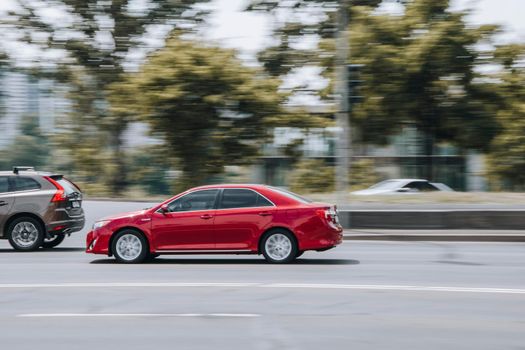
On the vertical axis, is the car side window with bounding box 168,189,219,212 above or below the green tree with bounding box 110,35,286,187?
below

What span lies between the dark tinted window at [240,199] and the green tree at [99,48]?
95.0ft

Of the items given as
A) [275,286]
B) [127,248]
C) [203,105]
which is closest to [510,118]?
[203,105]

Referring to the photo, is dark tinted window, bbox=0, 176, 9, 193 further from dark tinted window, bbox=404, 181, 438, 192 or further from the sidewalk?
dark tinted window, bbox=404, 181, 438, 192

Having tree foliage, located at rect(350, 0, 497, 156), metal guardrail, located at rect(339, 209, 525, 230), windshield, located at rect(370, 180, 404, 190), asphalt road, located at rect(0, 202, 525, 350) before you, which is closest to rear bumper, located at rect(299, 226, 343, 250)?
asphalt road, located at rect(0, 202, 525, 350)

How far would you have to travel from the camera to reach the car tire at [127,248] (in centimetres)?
A: 1389

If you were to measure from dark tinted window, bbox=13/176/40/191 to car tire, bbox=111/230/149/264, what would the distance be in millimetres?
3621

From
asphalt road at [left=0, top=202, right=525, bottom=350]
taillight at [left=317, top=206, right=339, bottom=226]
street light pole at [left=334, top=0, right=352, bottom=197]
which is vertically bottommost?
asphalt road at [left=0, top=202, right=525, bottom=350]

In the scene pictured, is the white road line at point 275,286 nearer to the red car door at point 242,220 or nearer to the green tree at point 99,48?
the red car door at point 242,220

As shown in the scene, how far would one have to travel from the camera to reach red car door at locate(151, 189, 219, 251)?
1371 centimetres

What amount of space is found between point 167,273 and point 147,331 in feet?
15.5

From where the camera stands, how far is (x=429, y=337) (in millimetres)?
7465

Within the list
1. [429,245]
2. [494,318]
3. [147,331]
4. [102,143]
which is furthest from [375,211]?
[102,143]

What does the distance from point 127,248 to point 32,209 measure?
11.7 feet

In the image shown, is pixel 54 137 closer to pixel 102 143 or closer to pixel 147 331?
pixel 102 143
